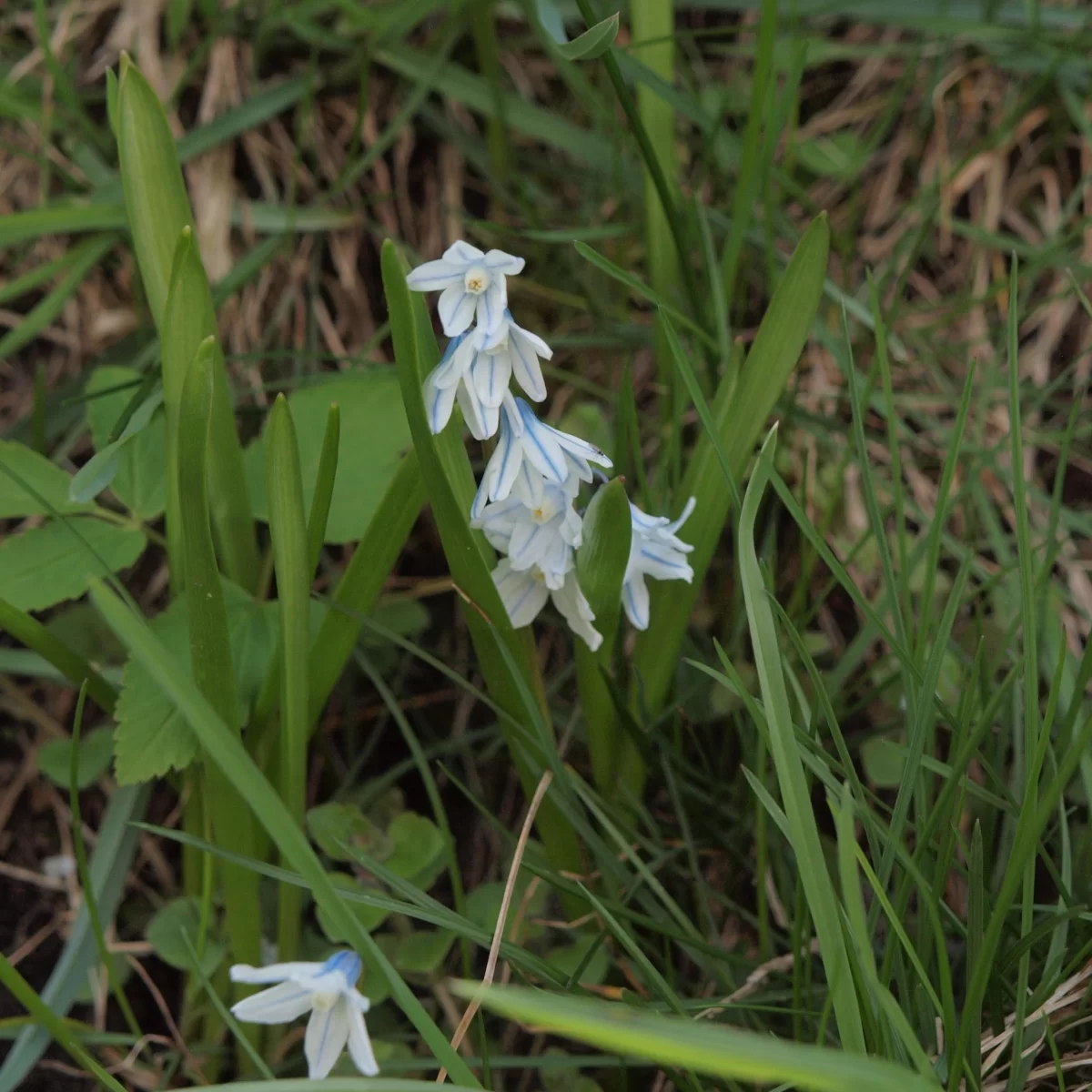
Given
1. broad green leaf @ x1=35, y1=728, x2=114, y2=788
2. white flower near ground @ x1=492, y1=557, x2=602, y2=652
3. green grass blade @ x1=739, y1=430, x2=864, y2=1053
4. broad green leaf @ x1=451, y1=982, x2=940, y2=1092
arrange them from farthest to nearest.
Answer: broad green leaf @ x1=35, y1=728, x2=114, y2=788 < white flower near ground @ x1=492, y1=557, x2=602, y2=652 < green grass blade @ x1=739, y1=430, x2=864, y2=1053 < broad green leaf @ x1=451, y1=982, x2=940, y2=1092

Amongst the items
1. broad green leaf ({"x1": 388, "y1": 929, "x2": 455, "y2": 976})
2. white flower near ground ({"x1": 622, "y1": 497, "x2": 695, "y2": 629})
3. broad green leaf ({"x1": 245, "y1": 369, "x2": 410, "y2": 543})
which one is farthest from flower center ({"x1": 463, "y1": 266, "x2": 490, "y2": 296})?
broad green leaf ({"x1": 388, "y1": 929, "x2": 455, "y2": 976})

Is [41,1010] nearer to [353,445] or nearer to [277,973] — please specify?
[277,973]

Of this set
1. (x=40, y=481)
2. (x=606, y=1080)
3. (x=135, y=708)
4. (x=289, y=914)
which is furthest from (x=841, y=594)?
(x=40, y=481)

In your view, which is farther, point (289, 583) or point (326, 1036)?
point (289, 583)

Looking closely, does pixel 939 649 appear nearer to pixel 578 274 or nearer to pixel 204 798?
pixel 204 798

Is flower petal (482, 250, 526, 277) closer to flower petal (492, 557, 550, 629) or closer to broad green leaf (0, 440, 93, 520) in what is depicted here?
flower petal (492, 557, 550, 629)

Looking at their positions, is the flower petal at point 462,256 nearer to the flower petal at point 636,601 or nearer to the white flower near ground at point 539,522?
the white flower near ground at point 539,522

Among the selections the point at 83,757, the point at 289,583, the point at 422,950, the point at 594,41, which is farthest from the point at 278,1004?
the point at 594,41
